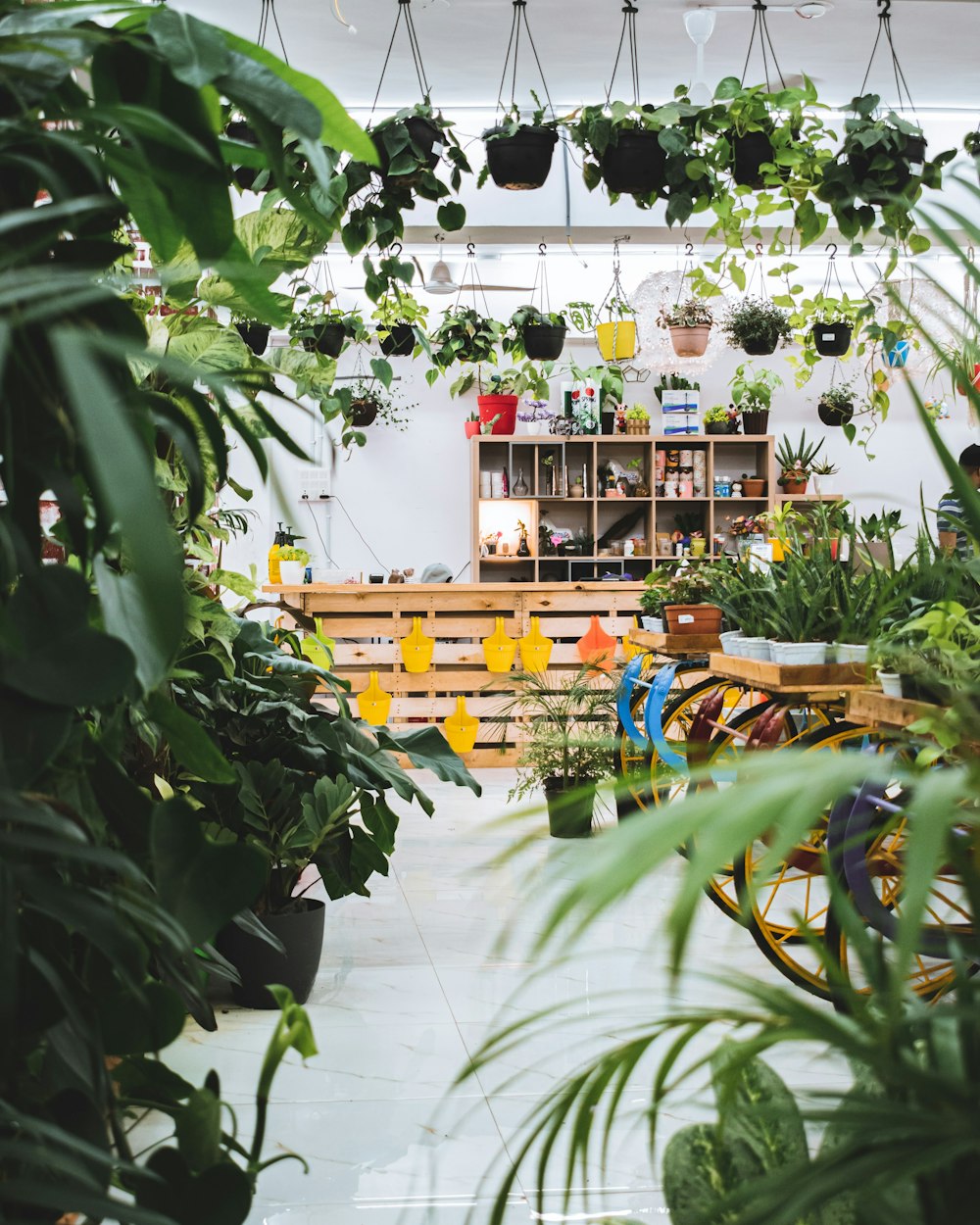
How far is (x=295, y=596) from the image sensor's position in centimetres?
713

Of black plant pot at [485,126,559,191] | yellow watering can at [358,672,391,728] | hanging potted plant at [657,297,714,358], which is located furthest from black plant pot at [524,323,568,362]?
black plant pot at [485,126,559,191]

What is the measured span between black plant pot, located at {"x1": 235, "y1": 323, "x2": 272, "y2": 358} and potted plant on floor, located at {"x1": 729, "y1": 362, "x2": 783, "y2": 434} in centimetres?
488

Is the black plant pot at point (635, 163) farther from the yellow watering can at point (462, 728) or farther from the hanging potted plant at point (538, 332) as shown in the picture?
the yellow watering can at point (462, 728)

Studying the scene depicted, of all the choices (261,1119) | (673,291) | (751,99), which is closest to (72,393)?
(261,1119)

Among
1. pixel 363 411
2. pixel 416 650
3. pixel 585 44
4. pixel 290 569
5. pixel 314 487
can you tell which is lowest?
pixel 416 650

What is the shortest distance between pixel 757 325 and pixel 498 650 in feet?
8.38

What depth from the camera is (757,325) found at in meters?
7.41

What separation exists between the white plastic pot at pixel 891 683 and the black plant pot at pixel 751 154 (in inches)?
68.2

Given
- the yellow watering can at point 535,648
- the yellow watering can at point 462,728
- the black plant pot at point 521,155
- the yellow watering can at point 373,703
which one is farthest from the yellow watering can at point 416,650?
the black plant pot at point 521,155

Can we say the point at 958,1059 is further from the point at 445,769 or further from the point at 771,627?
the point at 771,627

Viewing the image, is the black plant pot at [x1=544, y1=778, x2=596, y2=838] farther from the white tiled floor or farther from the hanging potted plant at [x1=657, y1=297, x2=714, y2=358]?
the hanging potted plant at [x1=657, y1=297, x2=714, y2=358]

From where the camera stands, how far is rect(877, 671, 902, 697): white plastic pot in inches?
103

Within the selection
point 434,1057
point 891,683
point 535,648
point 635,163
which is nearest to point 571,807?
point 891,683

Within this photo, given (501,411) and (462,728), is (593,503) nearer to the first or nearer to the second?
A: (501,411)
